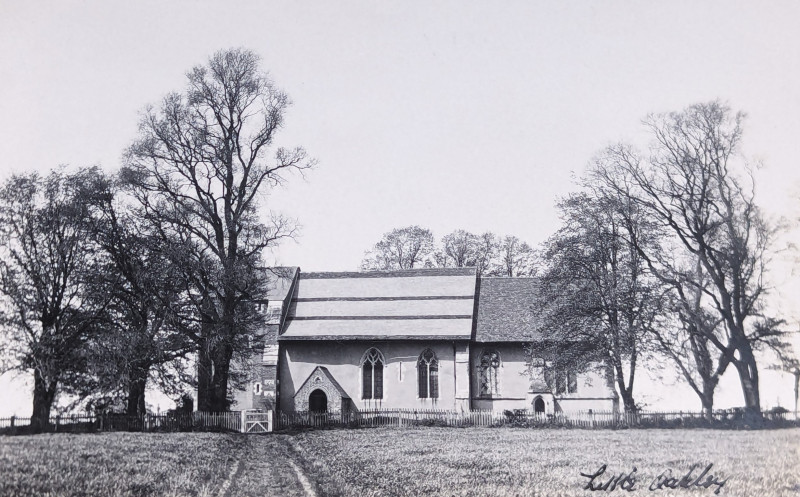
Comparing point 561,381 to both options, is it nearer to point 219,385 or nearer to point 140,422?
point 219,385

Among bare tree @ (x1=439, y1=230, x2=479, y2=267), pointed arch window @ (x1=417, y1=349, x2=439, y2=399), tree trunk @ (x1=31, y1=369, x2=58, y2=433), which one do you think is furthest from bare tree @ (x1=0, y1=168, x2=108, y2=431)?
bare tree @ (x1=439, y1=230, x2=479, y2=267)

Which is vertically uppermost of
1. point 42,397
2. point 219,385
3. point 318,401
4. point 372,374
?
point 372,374

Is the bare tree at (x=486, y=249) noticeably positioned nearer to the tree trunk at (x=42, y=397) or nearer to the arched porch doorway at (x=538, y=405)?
the arched porch doorway at (x=538, y=405)

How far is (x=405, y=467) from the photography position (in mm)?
16406

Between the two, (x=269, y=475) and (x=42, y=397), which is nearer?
(x=269, y=475)

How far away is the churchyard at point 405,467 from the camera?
12.3m

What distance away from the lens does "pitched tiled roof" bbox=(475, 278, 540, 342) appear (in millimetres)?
40219

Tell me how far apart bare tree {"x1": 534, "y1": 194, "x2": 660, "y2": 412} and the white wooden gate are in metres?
14.1

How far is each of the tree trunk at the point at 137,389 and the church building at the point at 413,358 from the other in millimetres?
8408

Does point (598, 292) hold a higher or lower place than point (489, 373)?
higher

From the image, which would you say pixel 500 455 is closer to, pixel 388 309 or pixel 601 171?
pixel 601 171

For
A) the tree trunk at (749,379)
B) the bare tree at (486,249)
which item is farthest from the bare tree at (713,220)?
the bare tree at (486,249)

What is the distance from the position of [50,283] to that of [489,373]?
915 inches

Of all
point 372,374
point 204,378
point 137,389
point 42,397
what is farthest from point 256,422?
point 372,374
